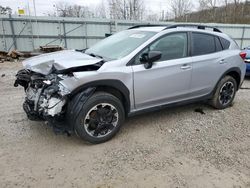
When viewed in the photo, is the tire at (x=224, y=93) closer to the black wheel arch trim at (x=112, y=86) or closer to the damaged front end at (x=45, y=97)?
the black wheel arch trim at (x=112, y=86)

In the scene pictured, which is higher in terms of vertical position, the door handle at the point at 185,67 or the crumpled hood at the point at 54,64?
the crumpled hood at the point at 54,64

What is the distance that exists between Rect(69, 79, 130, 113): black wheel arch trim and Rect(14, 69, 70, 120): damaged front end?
16 centimetres

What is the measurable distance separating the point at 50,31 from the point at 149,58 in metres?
12.7

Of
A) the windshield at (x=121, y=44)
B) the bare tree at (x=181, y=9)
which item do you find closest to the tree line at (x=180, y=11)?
the bare tree at (x=181, y=9)

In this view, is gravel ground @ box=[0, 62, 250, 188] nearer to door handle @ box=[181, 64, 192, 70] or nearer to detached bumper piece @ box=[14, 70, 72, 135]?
detached bumper piece @ box=[14, 70, 72, 135]

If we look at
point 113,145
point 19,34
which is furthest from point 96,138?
point 19,34

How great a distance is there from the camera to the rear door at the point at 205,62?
12.3ft

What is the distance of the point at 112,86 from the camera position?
2.99 metres

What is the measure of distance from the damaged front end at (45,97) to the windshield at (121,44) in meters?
0.97

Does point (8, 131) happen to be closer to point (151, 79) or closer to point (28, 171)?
point (28, 171)

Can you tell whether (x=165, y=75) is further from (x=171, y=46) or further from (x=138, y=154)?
(x=138, y=154)

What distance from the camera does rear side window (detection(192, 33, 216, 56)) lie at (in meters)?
3.76

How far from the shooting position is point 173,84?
3.52 meters

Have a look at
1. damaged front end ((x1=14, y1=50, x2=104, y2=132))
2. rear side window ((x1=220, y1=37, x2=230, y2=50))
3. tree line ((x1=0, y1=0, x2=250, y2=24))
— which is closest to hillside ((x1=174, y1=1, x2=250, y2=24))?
tree line ((x1=0, y1=0, x2=250, y2=24))
